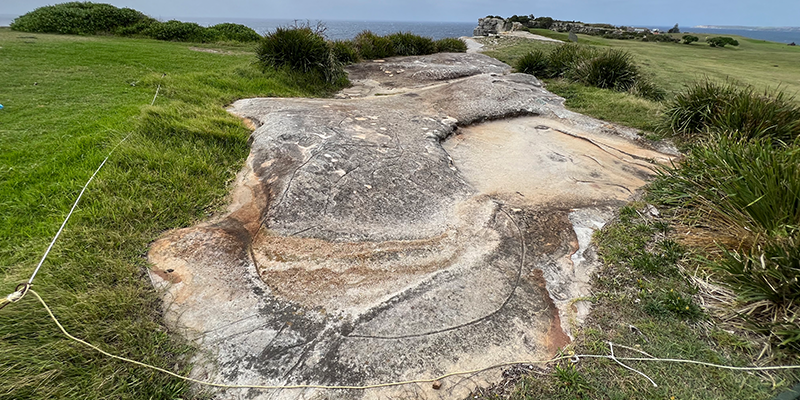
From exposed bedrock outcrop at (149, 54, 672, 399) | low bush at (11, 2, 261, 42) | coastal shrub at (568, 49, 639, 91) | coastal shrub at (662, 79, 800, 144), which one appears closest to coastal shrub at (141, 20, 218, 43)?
low bush at (11, 2, 261, 42)

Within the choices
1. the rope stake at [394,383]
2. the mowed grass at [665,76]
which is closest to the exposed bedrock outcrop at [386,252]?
the rope stake at [394,383]

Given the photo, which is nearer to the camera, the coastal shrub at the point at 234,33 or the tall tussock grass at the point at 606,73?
the tall tussock grass at the point at 606,73

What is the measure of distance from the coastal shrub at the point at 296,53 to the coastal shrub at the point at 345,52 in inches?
78.4

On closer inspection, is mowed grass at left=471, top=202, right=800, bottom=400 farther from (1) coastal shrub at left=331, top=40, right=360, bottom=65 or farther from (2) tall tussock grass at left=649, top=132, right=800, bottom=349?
(1) coastal shrub at left=331, top=40, right=360, bottom=65

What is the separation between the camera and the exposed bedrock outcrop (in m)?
2.23

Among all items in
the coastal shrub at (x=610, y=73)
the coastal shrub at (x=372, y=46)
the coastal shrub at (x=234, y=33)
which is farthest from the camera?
the coastal shrub at (x=234, y=33)

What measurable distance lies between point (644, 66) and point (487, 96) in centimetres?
963

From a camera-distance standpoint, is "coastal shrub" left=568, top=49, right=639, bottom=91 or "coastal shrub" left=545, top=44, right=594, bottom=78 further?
"coastal shrub" left=545, top=44, right=594, bottom=78

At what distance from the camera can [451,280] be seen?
286cm

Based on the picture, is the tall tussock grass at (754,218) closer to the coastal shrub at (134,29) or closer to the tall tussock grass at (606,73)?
the tall tussock grass at (606,73)

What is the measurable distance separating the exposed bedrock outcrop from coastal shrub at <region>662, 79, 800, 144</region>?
0.74 meters

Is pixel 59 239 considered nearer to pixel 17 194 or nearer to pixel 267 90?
pixel 17 194

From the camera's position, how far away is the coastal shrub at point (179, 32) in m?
14.6

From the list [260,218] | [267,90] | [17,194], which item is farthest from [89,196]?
[267,90]
